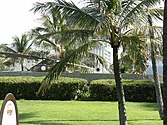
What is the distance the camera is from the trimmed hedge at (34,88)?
25.8m

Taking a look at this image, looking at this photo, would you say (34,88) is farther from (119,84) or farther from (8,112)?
(8,112)

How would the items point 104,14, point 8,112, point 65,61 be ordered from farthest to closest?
point 65,61 < point 104,14 < point 8,112

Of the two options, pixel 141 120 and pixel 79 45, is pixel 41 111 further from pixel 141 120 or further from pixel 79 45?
pixel 79 45

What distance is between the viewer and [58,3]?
1410 cm

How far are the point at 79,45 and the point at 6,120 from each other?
8.64m

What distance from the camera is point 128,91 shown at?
86.2 feet

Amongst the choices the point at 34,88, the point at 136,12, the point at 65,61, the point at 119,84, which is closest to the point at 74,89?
the point at 34,88

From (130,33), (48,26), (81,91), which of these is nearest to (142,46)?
(130,33)

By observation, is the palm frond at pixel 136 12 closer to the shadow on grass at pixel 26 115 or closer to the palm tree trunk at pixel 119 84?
the palm tree trunk at pixel 119 84

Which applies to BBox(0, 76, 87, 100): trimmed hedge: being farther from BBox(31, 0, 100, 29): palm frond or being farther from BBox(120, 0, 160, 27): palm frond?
BBox(120, 0, 160, 27): palm frond

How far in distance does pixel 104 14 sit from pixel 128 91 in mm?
13339

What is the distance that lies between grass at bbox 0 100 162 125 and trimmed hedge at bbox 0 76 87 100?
1.63 m

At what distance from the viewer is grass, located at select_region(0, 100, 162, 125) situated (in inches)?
655

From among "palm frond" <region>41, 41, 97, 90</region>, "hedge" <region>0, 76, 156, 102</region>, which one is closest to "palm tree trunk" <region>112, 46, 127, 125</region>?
"palm frond" <region>41, 41, 97, 90</region>
